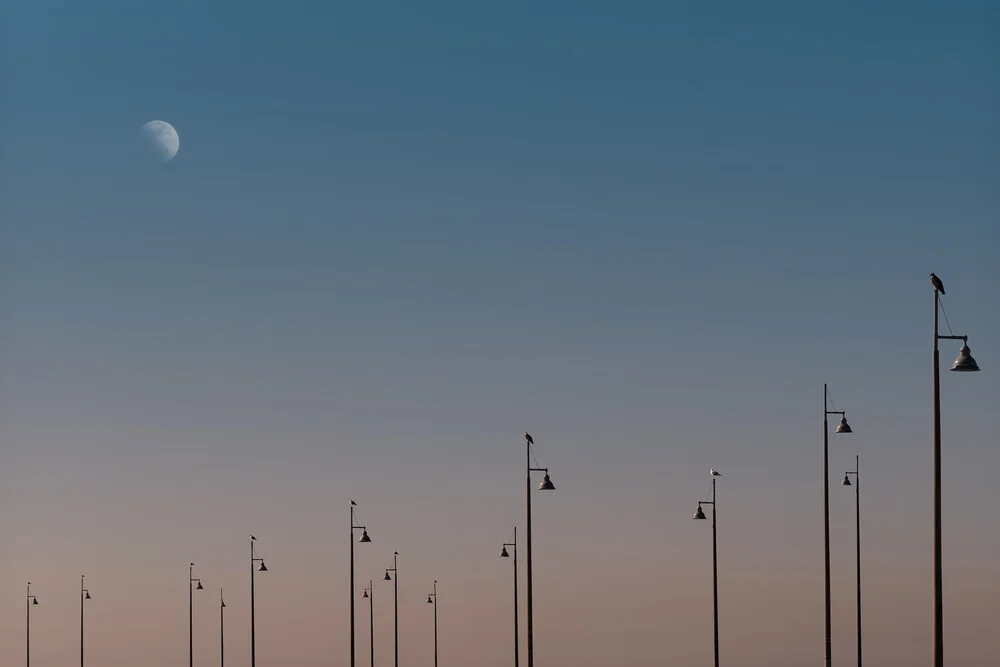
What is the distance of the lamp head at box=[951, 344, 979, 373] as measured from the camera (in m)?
35.4

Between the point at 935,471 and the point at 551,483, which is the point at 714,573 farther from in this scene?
the point at 935,471

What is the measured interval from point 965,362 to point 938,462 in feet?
8.07

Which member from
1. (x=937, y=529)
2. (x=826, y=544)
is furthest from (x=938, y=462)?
(x=826, y=544)

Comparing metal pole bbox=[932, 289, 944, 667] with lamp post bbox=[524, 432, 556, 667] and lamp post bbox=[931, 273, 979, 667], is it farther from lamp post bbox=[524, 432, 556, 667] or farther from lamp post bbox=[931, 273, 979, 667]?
lamp post bbox=[524, 432, 556, 667]

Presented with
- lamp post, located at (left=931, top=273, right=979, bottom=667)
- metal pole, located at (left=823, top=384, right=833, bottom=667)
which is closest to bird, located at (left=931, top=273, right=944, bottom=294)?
lamp post, located at (left=931, top=273, right=979, bottom=667)

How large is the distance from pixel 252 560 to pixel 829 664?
53019mm

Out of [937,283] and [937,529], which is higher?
[937,283]

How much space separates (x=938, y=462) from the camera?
34.2 meters

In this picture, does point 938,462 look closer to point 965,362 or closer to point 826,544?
point 965,362

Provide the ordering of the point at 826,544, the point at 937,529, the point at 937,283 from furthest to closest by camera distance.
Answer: the point at 826,544 < the point at 937,283 < the point at 937,529

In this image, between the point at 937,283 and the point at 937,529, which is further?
the point at 937,283

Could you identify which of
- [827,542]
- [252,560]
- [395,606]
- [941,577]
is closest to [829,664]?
[827,542]

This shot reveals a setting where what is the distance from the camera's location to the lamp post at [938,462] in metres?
33.3

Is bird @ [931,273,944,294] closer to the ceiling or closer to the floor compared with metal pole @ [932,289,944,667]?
closer to the ceiling
